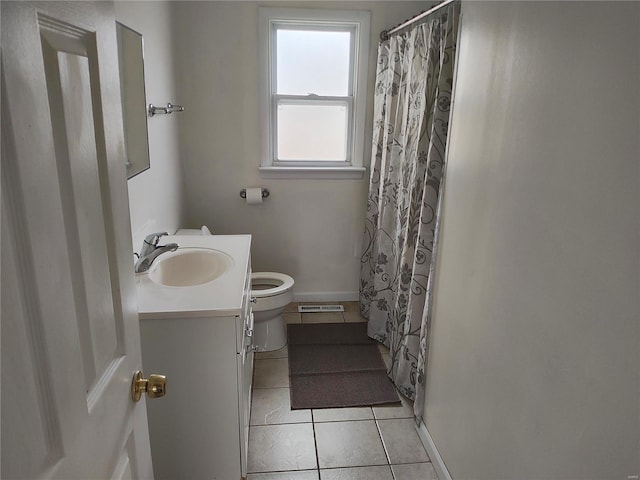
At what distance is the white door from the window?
223 centimetres

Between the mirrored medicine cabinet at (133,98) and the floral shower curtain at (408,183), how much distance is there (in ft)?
4.00

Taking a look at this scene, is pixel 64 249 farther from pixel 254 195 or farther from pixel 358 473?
pixel 254 195

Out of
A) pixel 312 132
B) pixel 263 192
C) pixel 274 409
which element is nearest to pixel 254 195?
pixel 263 192

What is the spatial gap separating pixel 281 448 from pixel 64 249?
1681 mm

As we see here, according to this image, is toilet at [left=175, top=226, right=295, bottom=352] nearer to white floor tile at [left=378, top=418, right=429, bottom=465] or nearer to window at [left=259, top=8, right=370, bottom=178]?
window at [left=259, top=8, right=370, bottom=178]

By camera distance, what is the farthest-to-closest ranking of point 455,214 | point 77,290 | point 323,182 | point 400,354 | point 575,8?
point 323,182
point 400,354
point 455,214
point 575,8
point 77,290

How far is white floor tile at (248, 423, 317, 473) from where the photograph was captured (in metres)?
1.95

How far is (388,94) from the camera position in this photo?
2.65 m

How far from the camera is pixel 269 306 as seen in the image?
2621 mm

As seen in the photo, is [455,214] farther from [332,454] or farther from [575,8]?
[332,454]

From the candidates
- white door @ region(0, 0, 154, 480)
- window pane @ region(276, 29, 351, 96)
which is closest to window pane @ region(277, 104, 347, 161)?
window pane @ region(276, 29, 351, 96)

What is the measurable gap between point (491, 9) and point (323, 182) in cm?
179

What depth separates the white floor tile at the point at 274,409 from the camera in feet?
7.29

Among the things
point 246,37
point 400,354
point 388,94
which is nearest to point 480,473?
point 400,354
